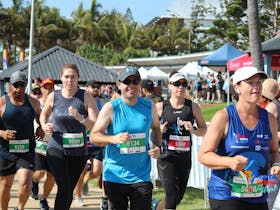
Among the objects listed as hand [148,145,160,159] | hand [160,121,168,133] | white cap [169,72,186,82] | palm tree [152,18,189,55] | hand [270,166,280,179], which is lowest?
hand [270,166,280,179]

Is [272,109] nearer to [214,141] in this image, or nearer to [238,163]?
[214,141]

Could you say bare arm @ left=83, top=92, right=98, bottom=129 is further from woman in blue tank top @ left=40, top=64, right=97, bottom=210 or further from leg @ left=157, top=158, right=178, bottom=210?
leg @ left=157, top=158, right=178, bottom=210

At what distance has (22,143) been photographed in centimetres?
670

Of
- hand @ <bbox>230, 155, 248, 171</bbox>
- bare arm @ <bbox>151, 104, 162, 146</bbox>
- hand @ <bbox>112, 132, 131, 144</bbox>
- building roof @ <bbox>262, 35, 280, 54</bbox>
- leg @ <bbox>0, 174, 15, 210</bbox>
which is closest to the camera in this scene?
hand @ <bbox>230, 155, 248, 171</bbox>

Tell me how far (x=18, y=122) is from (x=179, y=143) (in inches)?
78.3

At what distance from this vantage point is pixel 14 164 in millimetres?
6770

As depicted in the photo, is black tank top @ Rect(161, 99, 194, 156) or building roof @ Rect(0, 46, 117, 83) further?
building roof @ Rect(0, 46, 117, 83)

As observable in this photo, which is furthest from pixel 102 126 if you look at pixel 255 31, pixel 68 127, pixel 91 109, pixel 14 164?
pixel 255 31

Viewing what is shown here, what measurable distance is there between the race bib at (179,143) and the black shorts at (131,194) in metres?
1.61

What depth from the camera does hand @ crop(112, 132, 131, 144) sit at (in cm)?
466

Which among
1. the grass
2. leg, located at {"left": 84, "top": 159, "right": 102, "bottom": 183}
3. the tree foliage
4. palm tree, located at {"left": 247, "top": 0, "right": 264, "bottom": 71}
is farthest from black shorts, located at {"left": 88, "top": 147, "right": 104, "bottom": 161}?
the tree foliage

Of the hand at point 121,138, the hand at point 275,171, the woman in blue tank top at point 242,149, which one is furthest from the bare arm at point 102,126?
the hand at point 275,171

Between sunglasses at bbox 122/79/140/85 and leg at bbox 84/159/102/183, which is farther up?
sunglasses at bbox 122/79/140/85

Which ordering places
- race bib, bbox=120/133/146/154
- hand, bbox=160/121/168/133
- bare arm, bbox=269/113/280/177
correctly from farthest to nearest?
hand, bbox=160/121/168/133
race bib, bbox=120/133/146/154
bare arm, bbox=269/113/280/177
